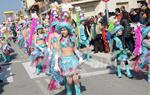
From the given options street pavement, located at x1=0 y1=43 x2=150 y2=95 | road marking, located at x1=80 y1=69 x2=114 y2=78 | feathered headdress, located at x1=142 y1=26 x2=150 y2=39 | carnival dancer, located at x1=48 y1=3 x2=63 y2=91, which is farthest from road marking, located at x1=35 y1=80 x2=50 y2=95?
feathered headdress, located at x1=142 y1=26 x2=150 y2=39

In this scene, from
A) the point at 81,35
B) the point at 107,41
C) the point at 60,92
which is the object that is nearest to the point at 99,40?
Result: the point at 107,41

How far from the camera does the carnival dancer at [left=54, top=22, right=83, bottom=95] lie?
784 cm

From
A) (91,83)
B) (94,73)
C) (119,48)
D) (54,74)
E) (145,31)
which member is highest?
(145,31)

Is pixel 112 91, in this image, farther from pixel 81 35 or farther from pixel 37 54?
pixel 81 35

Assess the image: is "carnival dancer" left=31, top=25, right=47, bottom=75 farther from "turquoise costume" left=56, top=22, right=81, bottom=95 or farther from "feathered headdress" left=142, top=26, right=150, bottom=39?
"turquoise costume" left=56, top=22, right=81, bottom=95

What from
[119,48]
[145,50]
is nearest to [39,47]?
[119,48]

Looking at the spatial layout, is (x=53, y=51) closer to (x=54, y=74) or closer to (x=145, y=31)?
(x=54, y=74)

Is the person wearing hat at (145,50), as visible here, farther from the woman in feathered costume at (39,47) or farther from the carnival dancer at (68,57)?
the woman in feathered costume at (39,47)

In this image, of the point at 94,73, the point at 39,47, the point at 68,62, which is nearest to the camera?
the point at 68,62

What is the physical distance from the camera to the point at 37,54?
12680 millimetres

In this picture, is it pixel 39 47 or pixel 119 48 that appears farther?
pixel 39 47

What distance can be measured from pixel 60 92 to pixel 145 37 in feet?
8.29

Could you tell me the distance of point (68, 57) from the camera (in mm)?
7914

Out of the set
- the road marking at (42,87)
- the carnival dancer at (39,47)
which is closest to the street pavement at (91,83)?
the road marking at (42,87)
